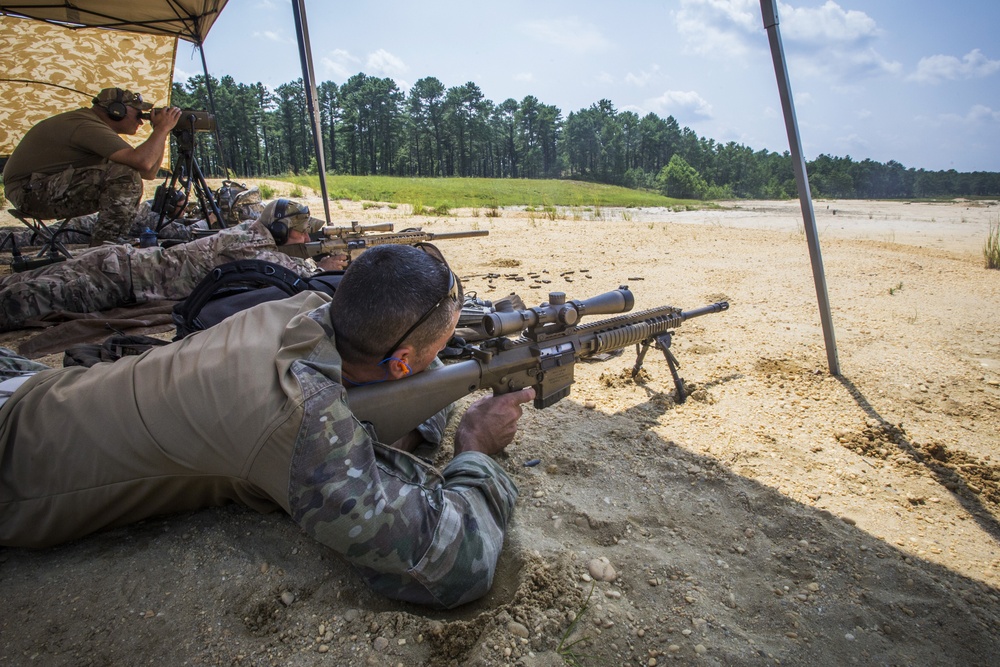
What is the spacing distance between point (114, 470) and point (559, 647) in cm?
159

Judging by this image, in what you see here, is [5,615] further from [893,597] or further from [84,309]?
[84,309]

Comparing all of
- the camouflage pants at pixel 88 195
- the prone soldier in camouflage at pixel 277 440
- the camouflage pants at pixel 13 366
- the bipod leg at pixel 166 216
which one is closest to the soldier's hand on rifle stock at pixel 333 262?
the camouflage pants at pixel 88 195

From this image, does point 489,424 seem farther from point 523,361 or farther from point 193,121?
point 193,121

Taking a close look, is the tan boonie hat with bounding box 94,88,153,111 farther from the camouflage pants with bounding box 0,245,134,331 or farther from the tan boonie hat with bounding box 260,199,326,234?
the tan boonie hat with bounding box 260,199,326,234

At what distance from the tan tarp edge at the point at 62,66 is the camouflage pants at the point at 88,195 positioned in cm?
505

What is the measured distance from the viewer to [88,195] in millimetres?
6945

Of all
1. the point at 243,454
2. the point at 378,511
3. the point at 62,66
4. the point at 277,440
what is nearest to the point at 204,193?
the point at 62,66

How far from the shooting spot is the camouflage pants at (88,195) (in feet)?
22.0

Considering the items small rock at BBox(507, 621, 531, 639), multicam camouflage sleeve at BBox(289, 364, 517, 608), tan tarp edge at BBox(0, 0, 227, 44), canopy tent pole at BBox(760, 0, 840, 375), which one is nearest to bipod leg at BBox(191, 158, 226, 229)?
tan tarp edge at BBox(0, 0, 227, 44)

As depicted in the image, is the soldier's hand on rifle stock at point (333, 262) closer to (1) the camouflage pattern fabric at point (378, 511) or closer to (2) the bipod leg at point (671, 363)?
(2) the bipod leg at point (671, 363)

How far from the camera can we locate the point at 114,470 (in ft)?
6.07

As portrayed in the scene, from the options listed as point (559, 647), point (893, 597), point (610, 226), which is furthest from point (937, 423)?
point (610, 226)

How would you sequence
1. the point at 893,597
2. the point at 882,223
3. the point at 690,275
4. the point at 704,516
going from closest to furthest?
the point at 893,597 < the point at 704,516 < the point at 690,275 < the point at 882,223

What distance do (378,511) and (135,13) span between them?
1246 centimetres
